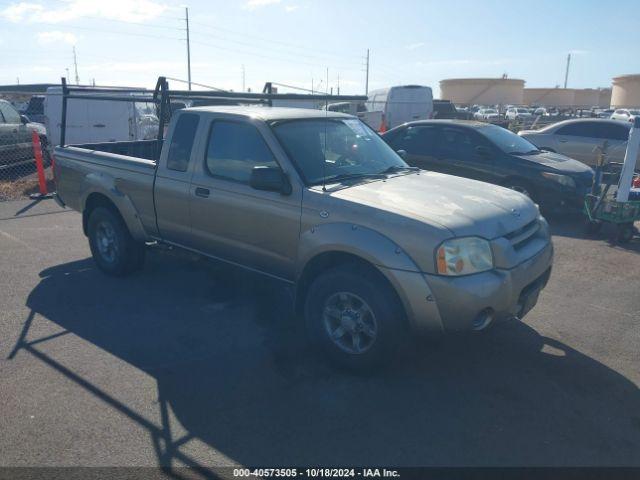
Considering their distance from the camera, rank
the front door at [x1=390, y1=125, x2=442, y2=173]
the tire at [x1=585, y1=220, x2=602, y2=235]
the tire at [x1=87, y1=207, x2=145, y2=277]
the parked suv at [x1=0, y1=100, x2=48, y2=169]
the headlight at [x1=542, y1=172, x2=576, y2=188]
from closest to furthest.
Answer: the tire at [x1=87, y1=207, x2=145, y2=277] < the tire at [x1=585, y1=220, x2=602, y2=235] < the headlight at [x1=542, y1=172, x2=576, y2=188] < the front door at [x1=390, y1=125, x2=442, y2=173] < the parked suv at [x1=0, y1=100, x2=48, y2=169]

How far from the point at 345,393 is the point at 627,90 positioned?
58.8 metres

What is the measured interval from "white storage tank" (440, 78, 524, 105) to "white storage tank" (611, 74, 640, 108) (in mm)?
10551

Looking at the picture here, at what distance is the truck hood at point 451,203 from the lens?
150 inches

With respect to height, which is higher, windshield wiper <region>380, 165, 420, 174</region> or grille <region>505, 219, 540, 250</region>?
windshield wiper <region>380, 165, 420, 174</region>

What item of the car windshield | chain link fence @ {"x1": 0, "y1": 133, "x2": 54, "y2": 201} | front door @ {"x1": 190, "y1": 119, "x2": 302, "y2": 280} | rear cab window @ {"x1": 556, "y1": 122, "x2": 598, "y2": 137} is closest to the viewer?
front door @ {"x1": 190, "y1": 119, "x2": 302, "y2": 280}

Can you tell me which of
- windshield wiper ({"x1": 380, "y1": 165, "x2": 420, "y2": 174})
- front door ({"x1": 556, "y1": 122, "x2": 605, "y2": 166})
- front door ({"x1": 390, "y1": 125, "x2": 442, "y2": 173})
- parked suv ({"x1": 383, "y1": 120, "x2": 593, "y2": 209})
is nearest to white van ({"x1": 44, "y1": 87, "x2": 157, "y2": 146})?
front door ({"x1": 390, "y1": 125, "x2": 442, "y2": 173})

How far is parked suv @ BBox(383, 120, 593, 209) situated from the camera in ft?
28.9

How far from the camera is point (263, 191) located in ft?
14.7

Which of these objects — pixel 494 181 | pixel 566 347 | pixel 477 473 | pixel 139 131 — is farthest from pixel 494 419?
pixel 139 131

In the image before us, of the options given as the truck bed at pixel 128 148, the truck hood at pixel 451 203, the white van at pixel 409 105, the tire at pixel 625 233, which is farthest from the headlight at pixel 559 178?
the white van at pixel 409 105

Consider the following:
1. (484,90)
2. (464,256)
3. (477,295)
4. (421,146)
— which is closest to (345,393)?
(477,295)

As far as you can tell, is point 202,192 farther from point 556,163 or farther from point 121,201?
point 556,163

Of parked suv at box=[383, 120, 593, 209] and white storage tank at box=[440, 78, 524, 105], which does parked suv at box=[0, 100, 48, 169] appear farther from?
white storage tank at box=[440, 78, 524, 105]

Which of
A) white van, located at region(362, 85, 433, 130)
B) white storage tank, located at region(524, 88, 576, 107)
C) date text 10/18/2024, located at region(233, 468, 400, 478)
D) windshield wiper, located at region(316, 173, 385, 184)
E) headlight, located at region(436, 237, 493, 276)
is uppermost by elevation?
white storage tank, located at region(524, 88, 576, 107)
